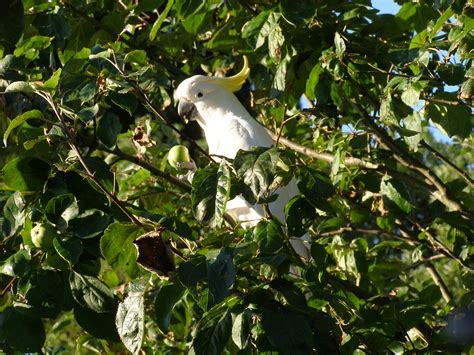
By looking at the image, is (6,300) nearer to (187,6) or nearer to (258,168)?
(258,168)

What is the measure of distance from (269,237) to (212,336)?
0.78ft

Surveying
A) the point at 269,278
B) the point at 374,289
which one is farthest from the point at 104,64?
the point at 374,289

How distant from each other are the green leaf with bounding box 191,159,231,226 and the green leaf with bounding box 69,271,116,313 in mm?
263

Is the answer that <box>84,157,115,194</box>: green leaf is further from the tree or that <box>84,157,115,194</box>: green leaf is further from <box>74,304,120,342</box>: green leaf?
<box>74,304,120,342</box>: green leaf

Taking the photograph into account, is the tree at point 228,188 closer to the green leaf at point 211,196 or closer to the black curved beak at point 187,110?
the green leaf at point 211,196

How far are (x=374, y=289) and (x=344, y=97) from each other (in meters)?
0.57

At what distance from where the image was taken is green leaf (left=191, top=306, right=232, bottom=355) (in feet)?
4.37

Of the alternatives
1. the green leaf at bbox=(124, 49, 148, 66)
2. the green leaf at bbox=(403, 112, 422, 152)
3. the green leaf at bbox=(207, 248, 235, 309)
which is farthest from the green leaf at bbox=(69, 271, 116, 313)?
the green leaf at bbox=(403, 112, 422, 152)

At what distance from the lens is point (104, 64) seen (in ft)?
5.59

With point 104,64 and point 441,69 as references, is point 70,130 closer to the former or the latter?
point 104,64

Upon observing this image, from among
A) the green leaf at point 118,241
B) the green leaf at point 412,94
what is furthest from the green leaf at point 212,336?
the green leaf at point 412,94

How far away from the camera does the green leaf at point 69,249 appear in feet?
4.81

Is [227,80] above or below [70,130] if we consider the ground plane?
below

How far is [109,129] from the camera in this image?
1.76 m
